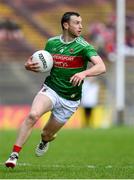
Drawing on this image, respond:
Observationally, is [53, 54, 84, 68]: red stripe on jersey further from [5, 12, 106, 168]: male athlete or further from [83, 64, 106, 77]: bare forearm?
[83, 64, 106, 77]: bare forearm

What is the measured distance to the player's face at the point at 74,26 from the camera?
10938 mm

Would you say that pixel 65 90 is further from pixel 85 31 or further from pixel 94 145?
pixel 85 31

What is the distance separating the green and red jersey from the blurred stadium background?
17779 mm

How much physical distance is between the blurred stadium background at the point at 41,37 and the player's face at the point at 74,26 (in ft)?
58.6

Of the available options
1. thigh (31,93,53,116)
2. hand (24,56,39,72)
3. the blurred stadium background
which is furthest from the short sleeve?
the blurred stadium background

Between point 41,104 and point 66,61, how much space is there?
2.42ft

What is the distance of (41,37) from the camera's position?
3150 centimetres

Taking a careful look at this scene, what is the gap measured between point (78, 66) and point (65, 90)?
15.3 inches

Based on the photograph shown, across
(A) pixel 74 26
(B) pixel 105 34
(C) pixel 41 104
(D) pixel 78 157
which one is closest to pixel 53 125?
(C) pixel 41 104

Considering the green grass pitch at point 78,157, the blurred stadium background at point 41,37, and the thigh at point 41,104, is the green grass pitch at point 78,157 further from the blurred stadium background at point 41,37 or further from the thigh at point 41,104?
the blurred stadium background at point 41,37

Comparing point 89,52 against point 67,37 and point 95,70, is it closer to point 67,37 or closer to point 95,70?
point 95,70

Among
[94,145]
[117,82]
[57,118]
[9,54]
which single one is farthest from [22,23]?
[57,118]

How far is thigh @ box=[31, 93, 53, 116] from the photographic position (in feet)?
34.5

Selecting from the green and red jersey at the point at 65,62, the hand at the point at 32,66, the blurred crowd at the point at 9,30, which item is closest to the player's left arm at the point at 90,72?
the green and red jersey at the point at 65,62
